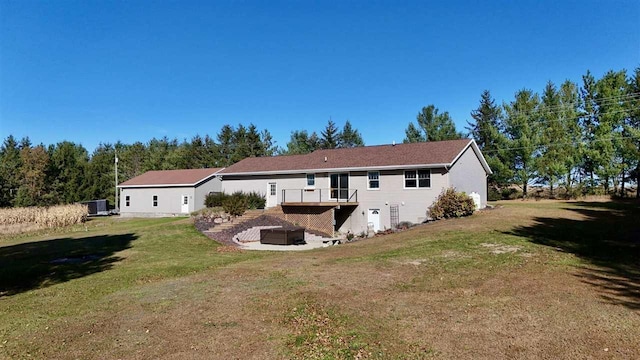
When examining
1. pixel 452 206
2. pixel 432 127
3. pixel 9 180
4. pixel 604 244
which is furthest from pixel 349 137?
pixel 604 244

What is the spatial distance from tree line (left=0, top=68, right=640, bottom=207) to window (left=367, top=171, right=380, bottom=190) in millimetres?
23149

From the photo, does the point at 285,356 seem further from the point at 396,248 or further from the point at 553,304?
the point at 396,248

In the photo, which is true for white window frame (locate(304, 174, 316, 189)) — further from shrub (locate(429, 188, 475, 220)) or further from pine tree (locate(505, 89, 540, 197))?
pine tree (locate(505, 89, 540, 197))

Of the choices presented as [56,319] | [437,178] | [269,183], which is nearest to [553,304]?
[56,319]

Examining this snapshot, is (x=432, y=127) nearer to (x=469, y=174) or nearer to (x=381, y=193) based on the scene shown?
(x=469, y=174)

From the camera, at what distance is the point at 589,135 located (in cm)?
4122

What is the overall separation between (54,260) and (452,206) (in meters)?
20.4

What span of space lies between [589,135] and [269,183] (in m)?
36.5

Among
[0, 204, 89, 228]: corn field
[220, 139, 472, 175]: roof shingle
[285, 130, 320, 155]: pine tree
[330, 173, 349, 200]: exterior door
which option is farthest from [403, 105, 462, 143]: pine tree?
[0, 204, 89, 228]: corn field

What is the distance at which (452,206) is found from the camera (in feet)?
73.6

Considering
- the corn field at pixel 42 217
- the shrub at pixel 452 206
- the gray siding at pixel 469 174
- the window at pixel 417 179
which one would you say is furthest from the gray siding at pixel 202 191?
the gray siding at pixel 469 174

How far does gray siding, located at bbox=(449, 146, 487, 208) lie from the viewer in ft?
81.9

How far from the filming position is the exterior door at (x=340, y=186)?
27.9m

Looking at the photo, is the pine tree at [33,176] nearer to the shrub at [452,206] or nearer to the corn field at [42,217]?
the corn field at [42,217]
